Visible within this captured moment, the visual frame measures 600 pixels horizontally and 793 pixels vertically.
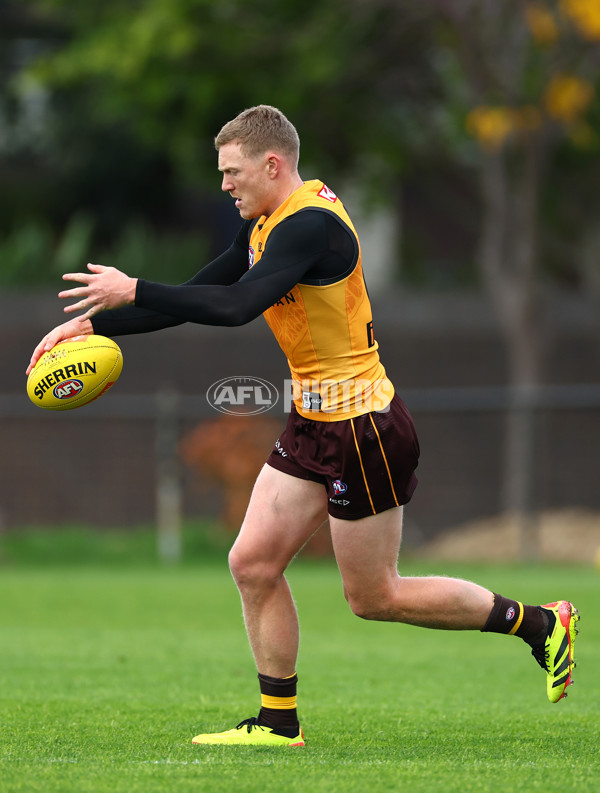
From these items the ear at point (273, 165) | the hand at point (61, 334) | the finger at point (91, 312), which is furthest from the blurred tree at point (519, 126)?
the finger at point (91, 312)

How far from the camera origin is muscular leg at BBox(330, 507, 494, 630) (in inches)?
220

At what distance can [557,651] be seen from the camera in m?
5.92

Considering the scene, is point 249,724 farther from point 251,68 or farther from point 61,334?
point 251,68

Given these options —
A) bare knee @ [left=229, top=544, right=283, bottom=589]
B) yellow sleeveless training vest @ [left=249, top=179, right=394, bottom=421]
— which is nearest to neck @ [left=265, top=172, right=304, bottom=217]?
yellow sleeveless training vest @ [left=249, top=179, right=394, bottom=421]

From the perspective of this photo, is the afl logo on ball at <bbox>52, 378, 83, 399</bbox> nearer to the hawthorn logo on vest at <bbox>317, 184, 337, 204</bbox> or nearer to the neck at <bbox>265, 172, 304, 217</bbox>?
the neck at <bbox>265, 172, 304, 217</bbox>

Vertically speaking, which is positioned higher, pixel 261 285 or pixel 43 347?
pixel 261 285

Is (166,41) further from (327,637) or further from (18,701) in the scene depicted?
(18,701)

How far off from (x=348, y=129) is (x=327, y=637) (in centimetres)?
1206

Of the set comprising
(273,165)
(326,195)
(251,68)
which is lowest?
(326,195)

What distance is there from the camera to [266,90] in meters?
18.8

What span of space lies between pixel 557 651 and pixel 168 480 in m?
13.3

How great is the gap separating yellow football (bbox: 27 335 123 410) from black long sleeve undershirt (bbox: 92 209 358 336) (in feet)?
0.37

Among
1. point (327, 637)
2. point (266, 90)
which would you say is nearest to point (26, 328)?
point (266, 90)

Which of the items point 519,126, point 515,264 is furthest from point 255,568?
point 515,264
